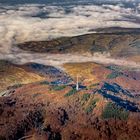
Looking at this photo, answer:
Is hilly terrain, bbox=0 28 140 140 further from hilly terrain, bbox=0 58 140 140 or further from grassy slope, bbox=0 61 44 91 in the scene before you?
grassy slope, bbox=0 61 44 91

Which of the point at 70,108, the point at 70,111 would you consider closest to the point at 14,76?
the point at 70,108

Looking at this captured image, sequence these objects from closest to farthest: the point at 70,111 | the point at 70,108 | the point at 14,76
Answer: the point at 70,111
the point at 70,108
the point at 14,76

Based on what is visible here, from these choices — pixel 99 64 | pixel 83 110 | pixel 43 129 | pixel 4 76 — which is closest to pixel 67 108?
pixel 83 110

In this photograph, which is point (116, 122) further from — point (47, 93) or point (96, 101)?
point (47, 93)

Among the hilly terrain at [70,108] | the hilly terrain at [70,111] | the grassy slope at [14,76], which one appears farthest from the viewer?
the grassy slope at [14,76]

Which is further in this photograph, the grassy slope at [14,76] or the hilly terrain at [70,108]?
the grassy slope at [14,76]

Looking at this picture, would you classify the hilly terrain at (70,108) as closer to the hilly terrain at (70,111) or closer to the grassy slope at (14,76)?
the hilly terrain at (70,111)

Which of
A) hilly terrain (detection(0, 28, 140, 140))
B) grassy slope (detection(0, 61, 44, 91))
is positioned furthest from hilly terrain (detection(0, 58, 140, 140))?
grassy slope (detection(0, 61, 44, 91))

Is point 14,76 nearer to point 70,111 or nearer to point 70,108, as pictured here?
point 70,108

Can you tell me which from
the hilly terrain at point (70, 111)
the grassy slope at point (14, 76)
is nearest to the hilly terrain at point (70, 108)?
the hilly terrain at point (70, 111)

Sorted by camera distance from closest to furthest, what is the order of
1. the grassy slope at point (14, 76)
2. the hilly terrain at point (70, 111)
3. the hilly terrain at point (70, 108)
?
the hilly terrain at point (70, 111) < the hilly terrain at point (70, 108) < the grassy slope at point (14, 76)

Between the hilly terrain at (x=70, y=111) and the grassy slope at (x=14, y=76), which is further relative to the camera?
the grassy slope at (x=14, y=76)

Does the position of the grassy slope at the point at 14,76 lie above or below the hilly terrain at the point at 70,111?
below
